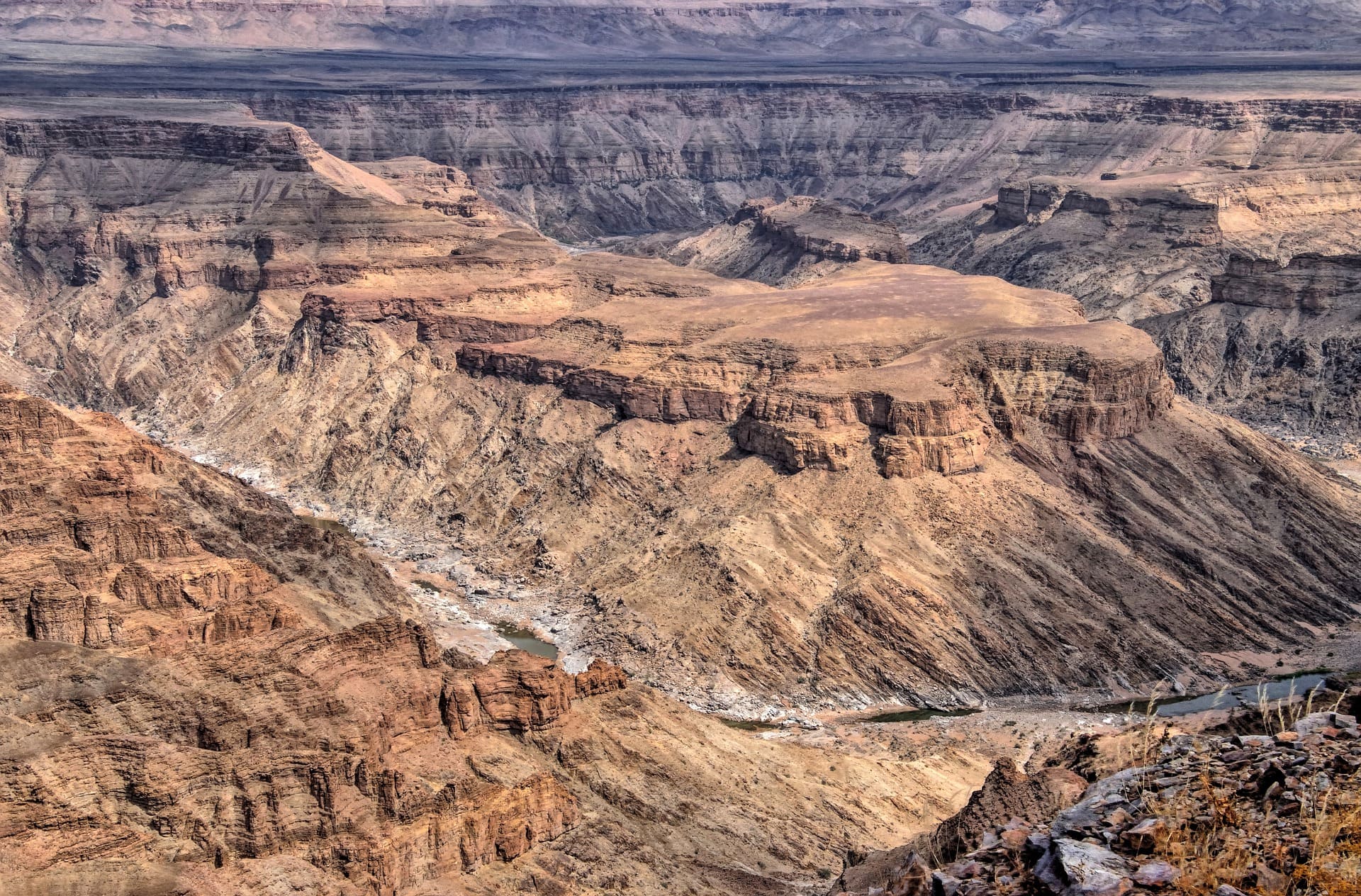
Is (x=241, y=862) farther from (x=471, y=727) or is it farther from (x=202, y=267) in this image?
(x=202, y=267)

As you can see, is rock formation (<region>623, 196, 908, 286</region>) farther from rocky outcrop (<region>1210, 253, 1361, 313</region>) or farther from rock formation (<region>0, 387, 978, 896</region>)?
rock formation (<region>0, 387, 978, 896</region>)

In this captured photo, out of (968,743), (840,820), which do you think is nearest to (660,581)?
(968,743)

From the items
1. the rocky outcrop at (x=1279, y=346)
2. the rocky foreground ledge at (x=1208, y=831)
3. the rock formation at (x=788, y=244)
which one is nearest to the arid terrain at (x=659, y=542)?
the rocky foreground ledge at (x=1208, y=831)

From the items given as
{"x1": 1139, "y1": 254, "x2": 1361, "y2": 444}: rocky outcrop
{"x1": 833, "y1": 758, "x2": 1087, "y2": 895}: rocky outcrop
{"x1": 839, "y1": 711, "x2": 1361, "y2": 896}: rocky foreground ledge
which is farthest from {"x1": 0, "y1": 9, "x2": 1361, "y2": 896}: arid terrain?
{"x1": 1139, "y1": 254, "x2": 1361, "y2": 444}: rocky outcrop

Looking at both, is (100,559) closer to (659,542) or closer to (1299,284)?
(659,542)

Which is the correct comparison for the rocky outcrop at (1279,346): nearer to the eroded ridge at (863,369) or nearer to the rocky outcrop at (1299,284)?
the rocky outcrop at (1299,284)

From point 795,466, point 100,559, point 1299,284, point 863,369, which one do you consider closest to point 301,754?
point 100,559

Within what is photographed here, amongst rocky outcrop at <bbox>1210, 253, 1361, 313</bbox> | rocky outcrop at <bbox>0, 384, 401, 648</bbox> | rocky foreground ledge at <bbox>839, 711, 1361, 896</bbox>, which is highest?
rocky foreground ledge at <bbox>839, 711, 1361, 896</bbox>

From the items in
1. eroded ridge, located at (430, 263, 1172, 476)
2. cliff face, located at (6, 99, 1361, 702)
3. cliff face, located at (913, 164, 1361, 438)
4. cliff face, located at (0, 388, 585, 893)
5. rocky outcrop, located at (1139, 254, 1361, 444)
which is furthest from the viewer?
cliff face, located at (913, 164, 1361, 438)
